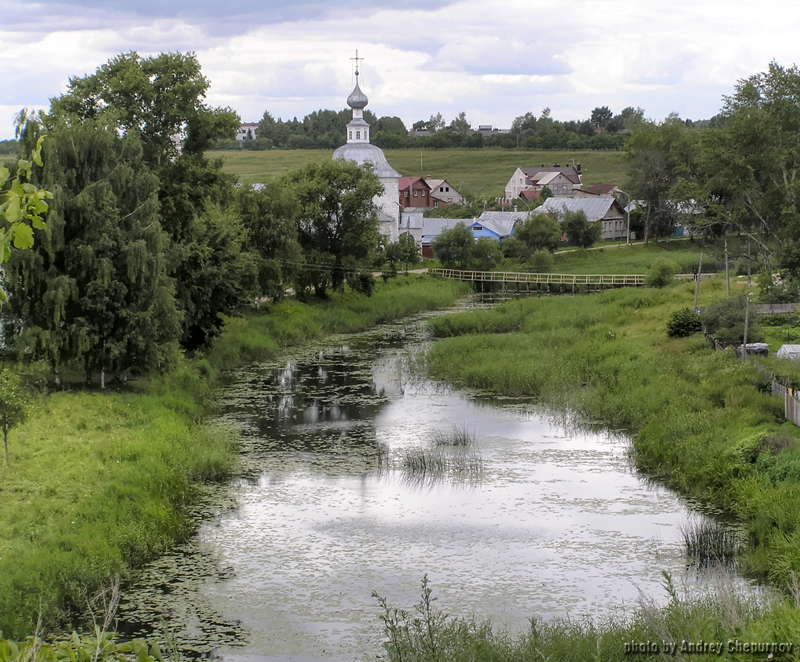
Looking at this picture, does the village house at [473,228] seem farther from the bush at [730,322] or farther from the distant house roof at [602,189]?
the bush at [730,322]

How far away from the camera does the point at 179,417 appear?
→ 77.7 feet

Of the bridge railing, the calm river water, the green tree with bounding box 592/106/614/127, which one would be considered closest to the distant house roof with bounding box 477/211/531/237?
the bridge railing

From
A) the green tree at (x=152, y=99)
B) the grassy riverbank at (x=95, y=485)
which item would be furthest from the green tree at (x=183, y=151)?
the grassy riverbank at (x=95, y=485)

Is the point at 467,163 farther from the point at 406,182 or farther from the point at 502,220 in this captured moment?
the point at 502,220

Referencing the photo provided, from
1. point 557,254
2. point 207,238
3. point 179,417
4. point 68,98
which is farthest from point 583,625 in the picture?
point 557,254

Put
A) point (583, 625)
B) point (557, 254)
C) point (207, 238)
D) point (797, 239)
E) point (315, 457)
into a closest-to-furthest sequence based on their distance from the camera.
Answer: point (583, 625)
point (315, 457)
point (207, 238)
point (797, 239)
point (557, 254)

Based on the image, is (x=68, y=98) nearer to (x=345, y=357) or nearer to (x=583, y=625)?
(x=345, y=357)

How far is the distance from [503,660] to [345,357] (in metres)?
25.0

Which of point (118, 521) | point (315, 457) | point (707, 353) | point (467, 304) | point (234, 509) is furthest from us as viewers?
point (467, 304)

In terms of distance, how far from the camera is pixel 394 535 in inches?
662

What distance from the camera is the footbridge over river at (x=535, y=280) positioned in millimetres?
57228

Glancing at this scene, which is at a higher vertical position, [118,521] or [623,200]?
[623,200]

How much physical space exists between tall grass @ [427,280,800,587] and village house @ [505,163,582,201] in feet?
216

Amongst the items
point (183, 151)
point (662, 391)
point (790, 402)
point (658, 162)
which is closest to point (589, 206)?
point (658, 162)
